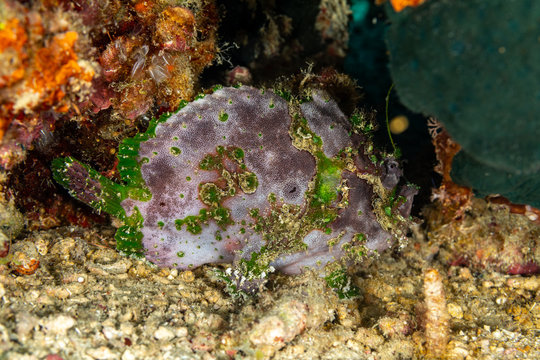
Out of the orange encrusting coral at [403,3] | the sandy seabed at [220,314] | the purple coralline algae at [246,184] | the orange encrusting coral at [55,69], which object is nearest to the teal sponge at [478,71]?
the orange encrusting coral at [403,3]

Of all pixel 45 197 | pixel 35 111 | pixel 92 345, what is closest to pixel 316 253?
pixel 92 345

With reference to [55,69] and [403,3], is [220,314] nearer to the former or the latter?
[55,69]

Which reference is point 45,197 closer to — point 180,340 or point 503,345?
point 180,340

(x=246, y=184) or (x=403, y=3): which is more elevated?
(x=403, y=3)

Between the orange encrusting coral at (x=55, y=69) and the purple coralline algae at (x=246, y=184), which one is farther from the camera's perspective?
the purple coralline algae at (x=246, y=184)

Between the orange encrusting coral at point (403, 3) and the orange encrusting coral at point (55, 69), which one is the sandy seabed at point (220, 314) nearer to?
the orange encrusting coral at point (55, 69)

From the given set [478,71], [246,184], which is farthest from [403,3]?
[246,184]
